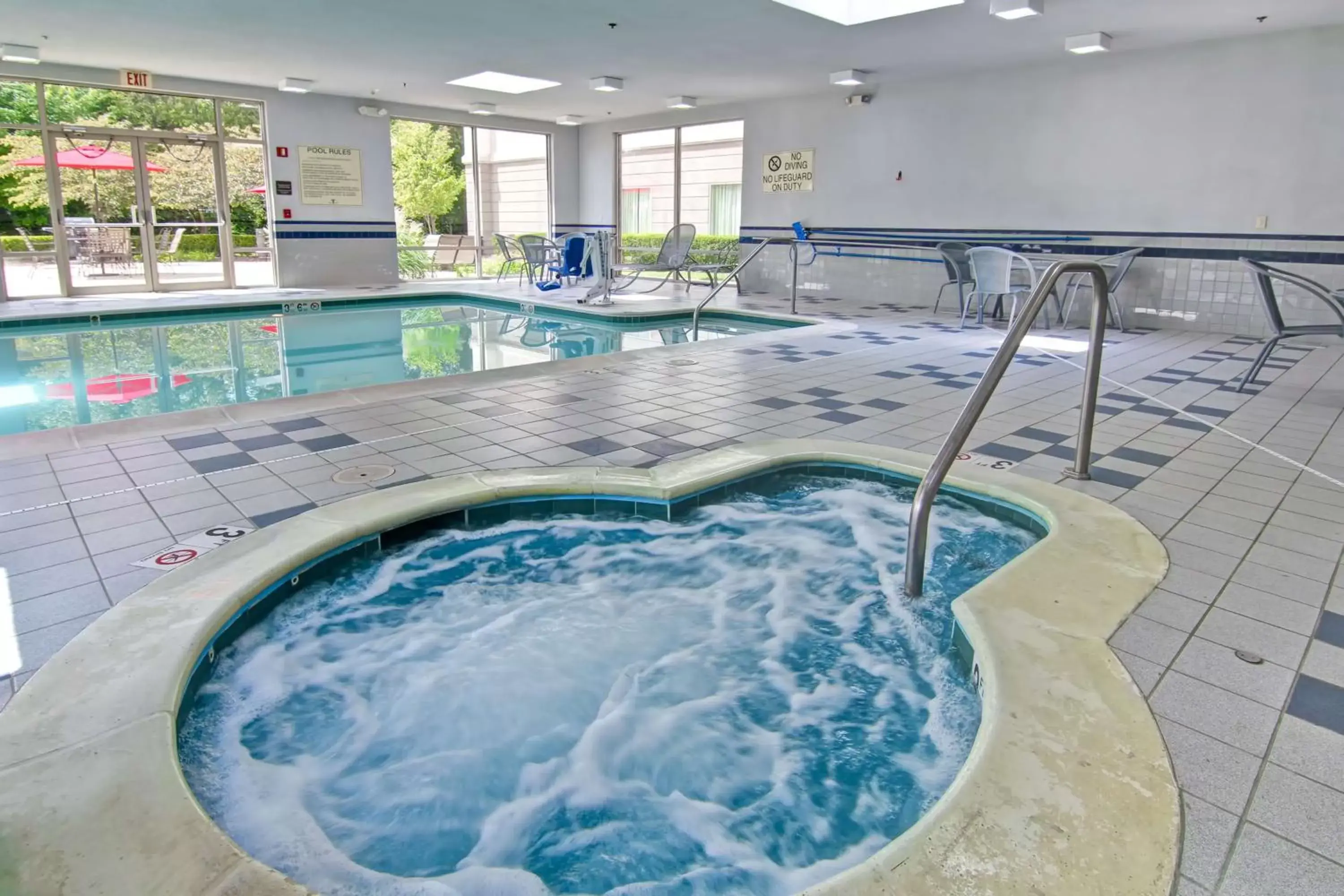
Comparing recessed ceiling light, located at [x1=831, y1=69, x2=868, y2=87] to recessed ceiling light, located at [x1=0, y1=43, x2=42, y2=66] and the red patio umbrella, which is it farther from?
the red patio umbrella

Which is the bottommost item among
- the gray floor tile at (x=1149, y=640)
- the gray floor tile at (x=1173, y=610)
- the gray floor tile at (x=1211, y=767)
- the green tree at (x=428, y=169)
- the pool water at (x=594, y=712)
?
the pool water at (x=594, y=712)

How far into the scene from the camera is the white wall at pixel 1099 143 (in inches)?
243

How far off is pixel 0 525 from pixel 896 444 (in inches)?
117

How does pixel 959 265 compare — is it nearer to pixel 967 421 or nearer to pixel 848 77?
pixel 848 77

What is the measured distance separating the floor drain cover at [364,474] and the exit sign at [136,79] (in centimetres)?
786

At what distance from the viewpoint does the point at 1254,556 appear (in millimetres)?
2160

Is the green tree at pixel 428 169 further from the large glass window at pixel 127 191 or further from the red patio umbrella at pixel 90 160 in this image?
the red patio umbrella at pixel 90 160

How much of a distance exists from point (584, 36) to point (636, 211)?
5.81m

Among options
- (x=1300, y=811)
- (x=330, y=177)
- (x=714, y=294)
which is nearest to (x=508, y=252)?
(x=330, y=177)

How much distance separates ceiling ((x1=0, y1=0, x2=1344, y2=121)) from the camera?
571 centimetres

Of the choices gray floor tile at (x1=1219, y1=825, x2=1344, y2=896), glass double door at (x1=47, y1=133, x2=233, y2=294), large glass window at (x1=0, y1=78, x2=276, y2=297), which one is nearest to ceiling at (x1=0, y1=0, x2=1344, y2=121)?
large glass window at (x1=0, y1=78, x2=276, y2=297)

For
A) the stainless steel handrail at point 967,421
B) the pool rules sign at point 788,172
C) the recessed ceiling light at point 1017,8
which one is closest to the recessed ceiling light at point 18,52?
the pool rules sign at point 788,172

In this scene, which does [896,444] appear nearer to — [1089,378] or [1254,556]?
[1089,378]

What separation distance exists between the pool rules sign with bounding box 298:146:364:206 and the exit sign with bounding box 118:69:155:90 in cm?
161
